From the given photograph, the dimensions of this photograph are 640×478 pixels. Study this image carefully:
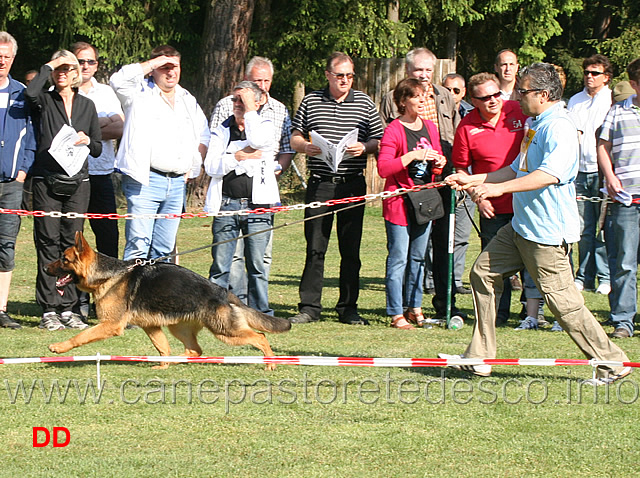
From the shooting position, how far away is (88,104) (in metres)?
8.34

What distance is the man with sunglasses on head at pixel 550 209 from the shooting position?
19.5 ft

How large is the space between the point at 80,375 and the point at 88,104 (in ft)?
9.06

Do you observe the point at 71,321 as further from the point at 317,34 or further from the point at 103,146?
the point at 317,34

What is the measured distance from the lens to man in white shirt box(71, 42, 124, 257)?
8742 mm

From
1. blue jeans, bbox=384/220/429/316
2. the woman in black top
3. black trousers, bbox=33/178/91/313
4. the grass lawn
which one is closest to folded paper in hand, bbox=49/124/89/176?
the woman in black top

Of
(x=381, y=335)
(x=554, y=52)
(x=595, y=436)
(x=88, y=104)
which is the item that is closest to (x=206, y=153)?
(x=88, y=104)

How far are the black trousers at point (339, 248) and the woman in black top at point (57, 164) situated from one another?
2054 mm

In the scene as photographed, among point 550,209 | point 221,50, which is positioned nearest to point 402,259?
point 550,209

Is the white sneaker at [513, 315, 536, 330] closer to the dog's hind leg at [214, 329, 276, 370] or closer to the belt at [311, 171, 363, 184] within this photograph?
the belt at [311, 171, 363, 184]

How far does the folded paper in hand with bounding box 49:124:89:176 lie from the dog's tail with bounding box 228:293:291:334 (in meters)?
2.15

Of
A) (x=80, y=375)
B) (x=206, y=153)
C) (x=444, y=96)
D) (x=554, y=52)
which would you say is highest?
(x=554, y=52)

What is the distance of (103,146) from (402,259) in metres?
2.99

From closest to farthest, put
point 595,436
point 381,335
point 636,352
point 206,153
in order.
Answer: point 595,436
point 636,352
point 381,335
point 206,153

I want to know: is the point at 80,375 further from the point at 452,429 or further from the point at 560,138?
the point at 560,138
